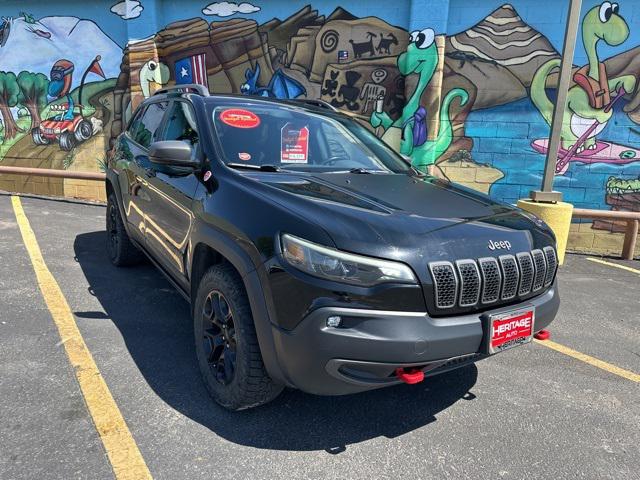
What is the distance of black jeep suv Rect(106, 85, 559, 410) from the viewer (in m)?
2.02

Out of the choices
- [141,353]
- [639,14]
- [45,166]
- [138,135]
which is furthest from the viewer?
[45,166]

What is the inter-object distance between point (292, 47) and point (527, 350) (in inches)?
288

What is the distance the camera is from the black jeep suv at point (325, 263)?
202 cm

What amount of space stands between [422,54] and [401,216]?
676cm

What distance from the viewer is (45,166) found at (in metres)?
11.3

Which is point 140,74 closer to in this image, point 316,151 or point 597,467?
point 316,151

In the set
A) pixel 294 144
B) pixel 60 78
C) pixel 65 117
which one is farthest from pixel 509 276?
pixel 60 78

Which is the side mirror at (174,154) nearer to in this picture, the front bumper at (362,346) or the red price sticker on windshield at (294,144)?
the red price sticker on windshield at (294,144)

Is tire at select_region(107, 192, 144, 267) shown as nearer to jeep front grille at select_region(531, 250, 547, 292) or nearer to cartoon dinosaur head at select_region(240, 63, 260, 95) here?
jeep front grille at select_region(531, 250, 547, 292)

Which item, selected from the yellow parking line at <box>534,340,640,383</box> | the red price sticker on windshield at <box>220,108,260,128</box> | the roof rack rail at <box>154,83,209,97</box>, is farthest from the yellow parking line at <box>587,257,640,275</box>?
the roof rack rail at <box>154,83,209,97</box>

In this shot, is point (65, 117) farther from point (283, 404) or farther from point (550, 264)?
point (550, 264)

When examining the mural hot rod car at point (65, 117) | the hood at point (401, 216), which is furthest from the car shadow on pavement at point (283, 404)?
the mural hot rod car at point (65, 117)

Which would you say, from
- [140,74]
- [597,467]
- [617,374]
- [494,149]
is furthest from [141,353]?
[140,74]

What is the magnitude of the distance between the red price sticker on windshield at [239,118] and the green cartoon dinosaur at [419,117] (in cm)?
516
